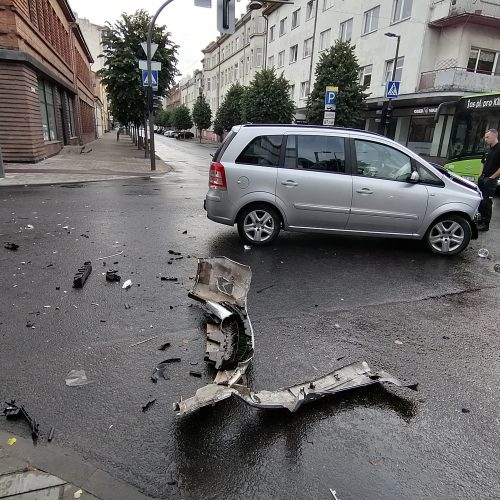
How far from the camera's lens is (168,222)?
827cm

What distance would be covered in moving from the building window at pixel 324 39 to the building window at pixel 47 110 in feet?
79.5

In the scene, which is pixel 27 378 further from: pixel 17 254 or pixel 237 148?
pixel 237 148

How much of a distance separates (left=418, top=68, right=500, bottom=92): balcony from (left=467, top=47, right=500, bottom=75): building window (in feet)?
4.62

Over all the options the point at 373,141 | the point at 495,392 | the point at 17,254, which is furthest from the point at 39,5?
the point at 495,392

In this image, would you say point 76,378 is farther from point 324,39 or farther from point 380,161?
point 324,39

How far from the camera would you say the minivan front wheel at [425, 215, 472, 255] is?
6.53m

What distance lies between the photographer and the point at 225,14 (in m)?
12.0

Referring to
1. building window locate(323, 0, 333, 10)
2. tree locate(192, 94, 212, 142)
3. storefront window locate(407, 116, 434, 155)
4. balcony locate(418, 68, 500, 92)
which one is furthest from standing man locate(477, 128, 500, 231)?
tree locate(192, 94, 212, 142)

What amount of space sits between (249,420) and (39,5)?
24.3 metres

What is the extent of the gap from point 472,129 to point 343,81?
13467 millimetres

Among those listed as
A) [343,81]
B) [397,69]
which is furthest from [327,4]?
[343,81]

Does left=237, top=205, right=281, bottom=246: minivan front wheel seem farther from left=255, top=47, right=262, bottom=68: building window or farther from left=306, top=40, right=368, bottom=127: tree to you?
left=255, top=47, right=262, bottom=68: building window

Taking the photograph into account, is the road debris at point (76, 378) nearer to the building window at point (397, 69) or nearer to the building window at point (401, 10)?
the building window at point (397, 69)

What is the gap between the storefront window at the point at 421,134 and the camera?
2712 centimetres
